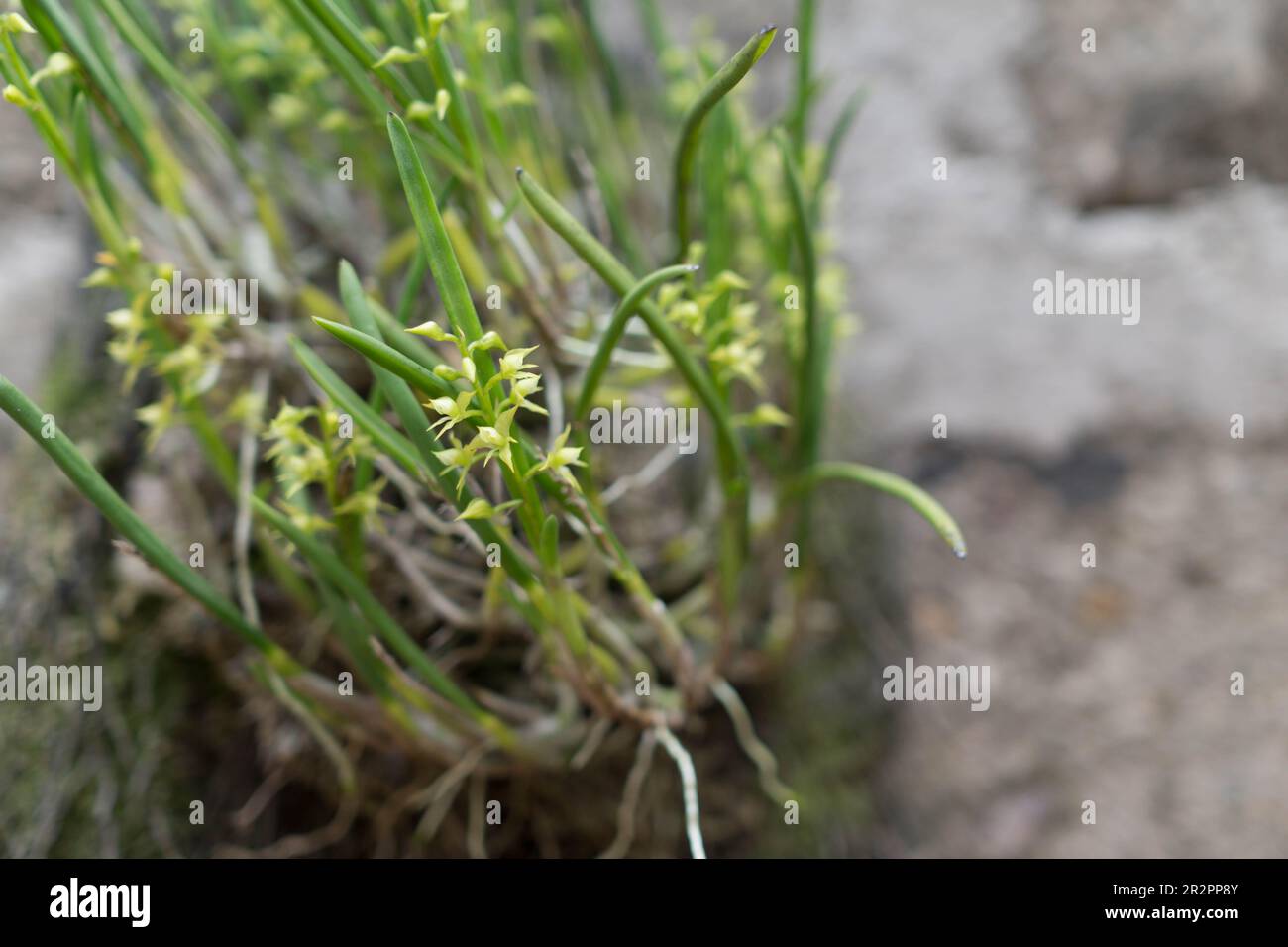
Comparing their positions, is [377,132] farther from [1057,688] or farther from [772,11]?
[1057,688]

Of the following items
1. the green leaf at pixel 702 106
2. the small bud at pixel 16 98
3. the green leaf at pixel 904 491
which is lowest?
the green leaf at pixel 904 491

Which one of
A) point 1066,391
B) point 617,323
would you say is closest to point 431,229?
point 617,323

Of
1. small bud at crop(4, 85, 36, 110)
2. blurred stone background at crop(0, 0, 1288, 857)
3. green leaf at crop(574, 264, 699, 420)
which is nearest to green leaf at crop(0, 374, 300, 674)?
small bud at crop(4, 85, 36, 110)

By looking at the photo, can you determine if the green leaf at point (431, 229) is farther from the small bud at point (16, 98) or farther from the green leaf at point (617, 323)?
the small bud at point (16, 98)

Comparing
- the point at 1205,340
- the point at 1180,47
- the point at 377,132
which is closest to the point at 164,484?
the point at 377,132

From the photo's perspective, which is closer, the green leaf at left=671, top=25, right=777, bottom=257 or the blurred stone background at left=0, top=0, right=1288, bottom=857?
the green leaf at left=671, top=25, right=777, bottom=257

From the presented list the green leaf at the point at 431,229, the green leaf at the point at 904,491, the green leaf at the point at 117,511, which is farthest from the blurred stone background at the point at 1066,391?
the green leaf at the point at 431,229

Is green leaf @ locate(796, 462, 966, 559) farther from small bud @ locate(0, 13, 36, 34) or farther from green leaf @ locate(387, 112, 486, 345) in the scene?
small bud @ locate(0, 13, 36, 34)

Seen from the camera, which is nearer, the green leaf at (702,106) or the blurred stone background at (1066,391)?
the green leaf at (702,106)
